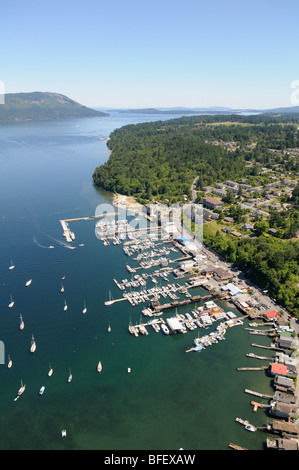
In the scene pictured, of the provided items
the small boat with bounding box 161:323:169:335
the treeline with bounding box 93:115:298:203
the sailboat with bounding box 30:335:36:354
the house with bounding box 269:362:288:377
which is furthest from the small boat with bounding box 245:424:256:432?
the treeline with bounding box 93:115:298:203

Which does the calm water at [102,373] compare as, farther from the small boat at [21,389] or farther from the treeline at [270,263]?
the treeline at [270,263]

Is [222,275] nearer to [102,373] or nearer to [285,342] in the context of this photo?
[285,342]

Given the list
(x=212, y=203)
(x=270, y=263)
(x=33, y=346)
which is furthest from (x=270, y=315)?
(x=212, y=203)

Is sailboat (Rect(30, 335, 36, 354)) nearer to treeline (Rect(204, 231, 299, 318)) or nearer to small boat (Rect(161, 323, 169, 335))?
small boat (Rect(161, 323, 169, 335))

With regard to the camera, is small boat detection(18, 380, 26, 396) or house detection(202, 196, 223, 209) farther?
house detection(202, 196, 223, 209)

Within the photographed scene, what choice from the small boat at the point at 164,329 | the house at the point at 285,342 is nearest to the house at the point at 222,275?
the small boat at the point at 164,329
